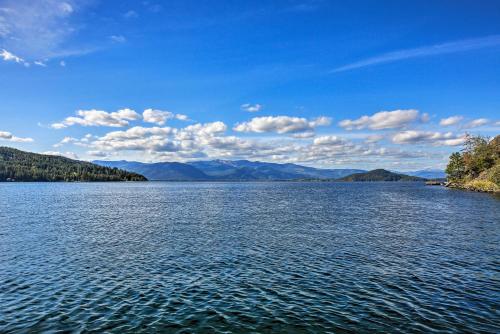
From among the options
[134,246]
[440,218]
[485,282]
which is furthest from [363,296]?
[440,218]

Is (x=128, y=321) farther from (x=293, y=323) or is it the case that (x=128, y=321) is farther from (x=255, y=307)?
(x=293, y=323)

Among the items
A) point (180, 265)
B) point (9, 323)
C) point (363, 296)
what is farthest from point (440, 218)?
point (9, 323)

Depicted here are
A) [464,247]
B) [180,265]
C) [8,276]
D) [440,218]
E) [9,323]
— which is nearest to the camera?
[9,323]

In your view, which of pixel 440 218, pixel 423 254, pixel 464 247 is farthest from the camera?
pixel 440 218

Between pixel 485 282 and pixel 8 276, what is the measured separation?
48.9 metres

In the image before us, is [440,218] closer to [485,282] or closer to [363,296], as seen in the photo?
[485,282]

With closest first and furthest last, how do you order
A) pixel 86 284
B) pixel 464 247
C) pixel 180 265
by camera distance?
pixel 86 284 → pixel 180 265 → pixel 464 247

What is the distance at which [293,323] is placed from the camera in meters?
23.0

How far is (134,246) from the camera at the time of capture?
157 ft

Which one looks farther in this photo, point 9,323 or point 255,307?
point 255,307

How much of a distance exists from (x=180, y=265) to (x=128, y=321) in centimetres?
1452

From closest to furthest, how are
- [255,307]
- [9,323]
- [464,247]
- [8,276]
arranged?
[9,323]
[255,307]
[8,276]
[464,247]

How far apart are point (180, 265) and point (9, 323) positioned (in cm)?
1743

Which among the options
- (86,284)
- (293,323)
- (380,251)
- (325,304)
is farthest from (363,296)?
(86,284)
